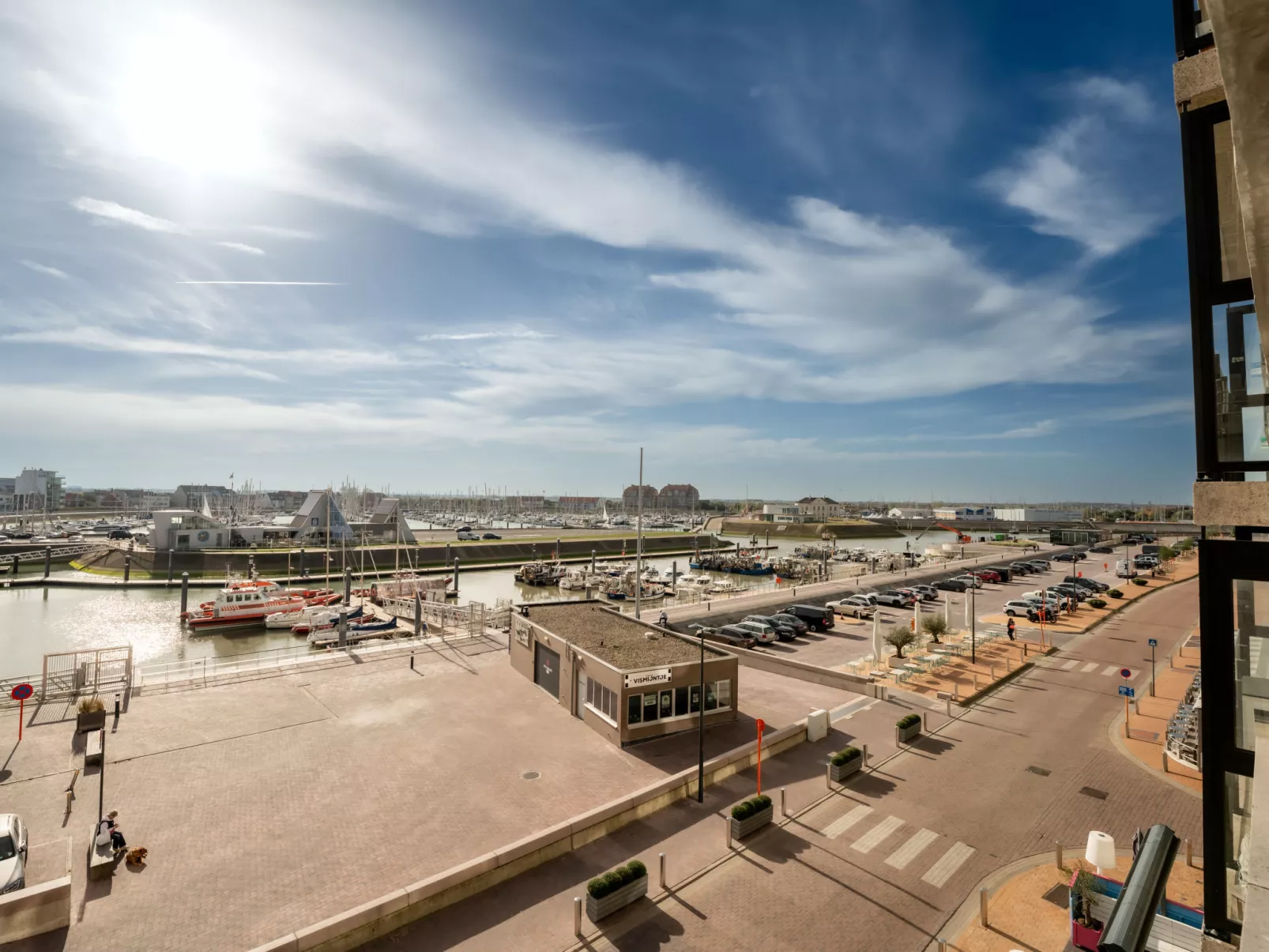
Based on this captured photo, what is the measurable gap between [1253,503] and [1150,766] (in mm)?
16697

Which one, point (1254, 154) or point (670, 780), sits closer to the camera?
point (1254, 154)

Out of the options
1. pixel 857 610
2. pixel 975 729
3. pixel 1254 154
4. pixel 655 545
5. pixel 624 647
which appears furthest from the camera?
pixel 655 545

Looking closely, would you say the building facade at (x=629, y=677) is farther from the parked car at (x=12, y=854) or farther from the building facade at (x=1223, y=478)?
the parked car at (x=12, y=854)

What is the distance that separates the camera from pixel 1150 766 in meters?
19.0

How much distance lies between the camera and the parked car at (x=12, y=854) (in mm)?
12094

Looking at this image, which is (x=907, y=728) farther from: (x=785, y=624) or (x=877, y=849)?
(x=785, y=624)

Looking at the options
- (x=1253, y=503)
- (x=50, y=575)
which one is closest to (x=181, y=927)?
(x=1253, y=503)

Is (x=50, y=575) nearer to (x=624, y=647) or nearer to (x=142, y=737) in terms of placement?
(x=142, y=737)

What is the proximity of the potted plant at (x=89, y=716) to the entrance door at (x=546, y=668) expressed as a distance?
1443 cm

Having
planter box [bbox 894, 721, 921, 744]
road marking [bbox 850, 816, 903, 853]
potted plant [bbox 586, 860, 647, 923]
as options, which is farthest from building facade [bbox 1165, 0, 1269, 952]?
planter box [bbox 894, 721, 921, 744]

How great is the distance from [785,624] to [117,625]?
50.3m

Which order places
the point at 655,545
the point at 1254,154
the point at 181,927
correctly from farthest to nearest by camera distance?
the point at 655,545, the point at 181,927, the point at 1254,154

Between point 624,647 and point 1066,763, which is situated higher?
point 624,647

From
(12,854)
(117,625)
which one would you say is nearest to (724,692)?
(12,854)
